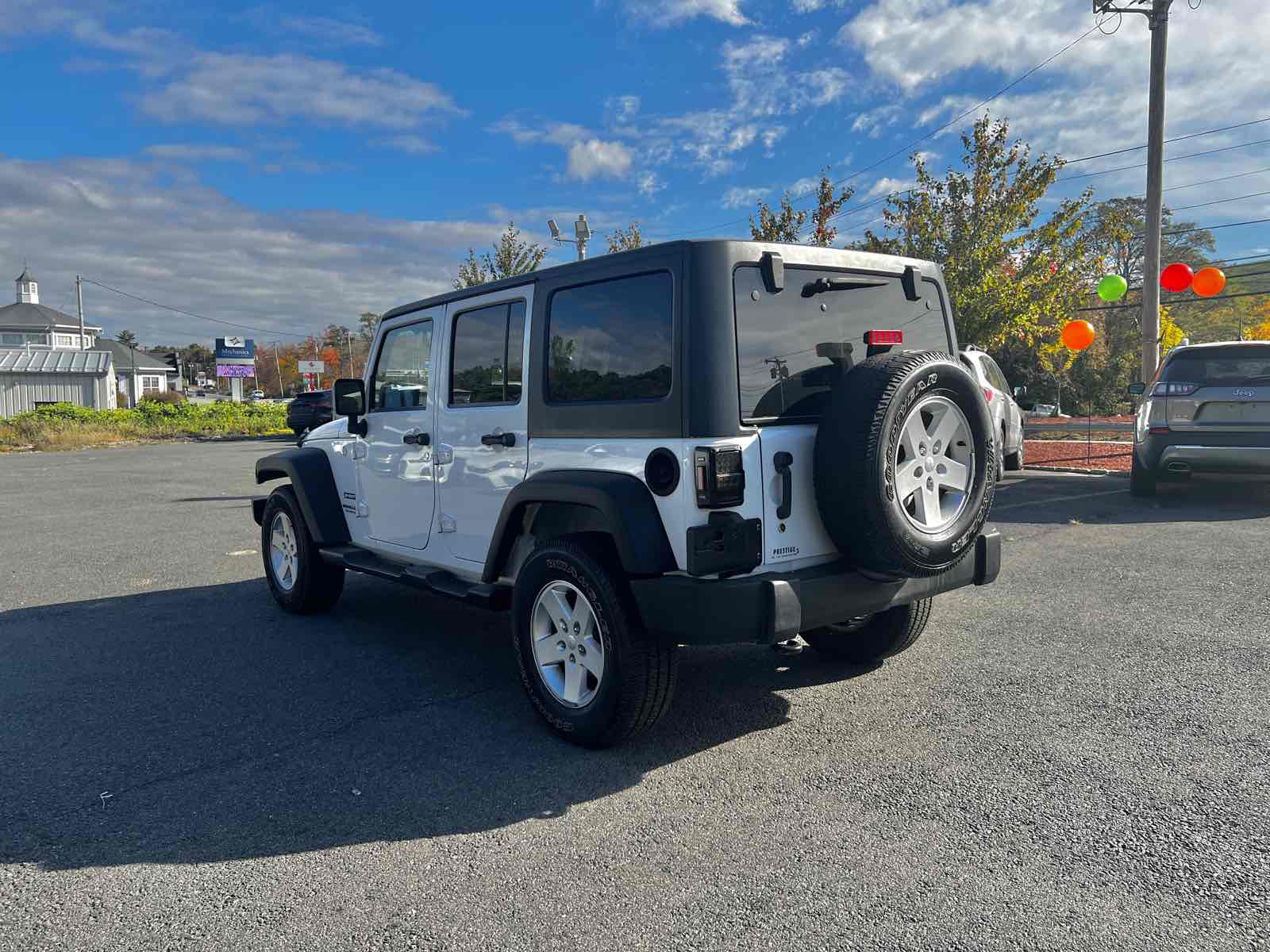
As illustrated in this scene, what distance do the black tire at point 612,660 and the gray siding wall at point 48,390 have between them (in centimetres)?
5611

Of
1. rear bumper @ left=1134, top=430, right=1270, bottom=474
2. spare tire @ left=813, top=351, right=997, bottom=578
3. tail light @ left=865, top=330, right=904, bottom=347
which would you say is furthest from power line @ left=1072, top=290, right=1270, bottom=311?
spare tire @ left=813, top=351, right=997, bottom=578

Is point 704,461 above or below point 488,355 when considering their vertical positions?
below

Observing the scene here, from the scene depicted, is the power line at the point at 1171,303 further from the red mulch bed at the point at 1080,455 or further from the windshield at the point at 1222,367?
the windshield at the point at 1222,367

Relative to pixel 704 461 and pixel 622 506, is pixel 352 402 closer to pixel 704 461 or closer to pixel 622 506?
pixel 622 506

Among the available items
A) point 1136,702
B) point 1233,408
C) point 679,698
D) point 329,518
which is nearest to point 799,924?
point 679,698

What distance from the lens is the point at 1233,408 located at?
962 cm

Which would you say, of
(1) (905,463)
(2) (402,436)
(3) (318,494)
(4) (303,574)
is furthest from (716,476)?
(4) (303,574)

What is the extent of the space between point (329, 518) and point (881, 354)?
12.5ft

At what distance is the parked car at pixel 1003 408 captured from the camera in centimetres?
1183

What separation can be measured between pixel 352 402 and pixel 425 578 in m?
1.42

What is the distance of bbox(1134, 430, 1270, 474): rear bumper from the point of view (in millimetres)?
9430

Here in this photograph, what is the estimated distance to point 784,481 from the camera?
3615mm

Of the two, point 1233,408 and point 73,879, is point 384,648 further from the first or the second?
point 1233,408

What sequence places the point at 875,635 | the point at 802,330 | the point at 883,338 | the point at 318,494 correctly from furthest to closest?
the point at 318,494 < the point at 875,635 < the point at 883,338 < the point at 802,330
